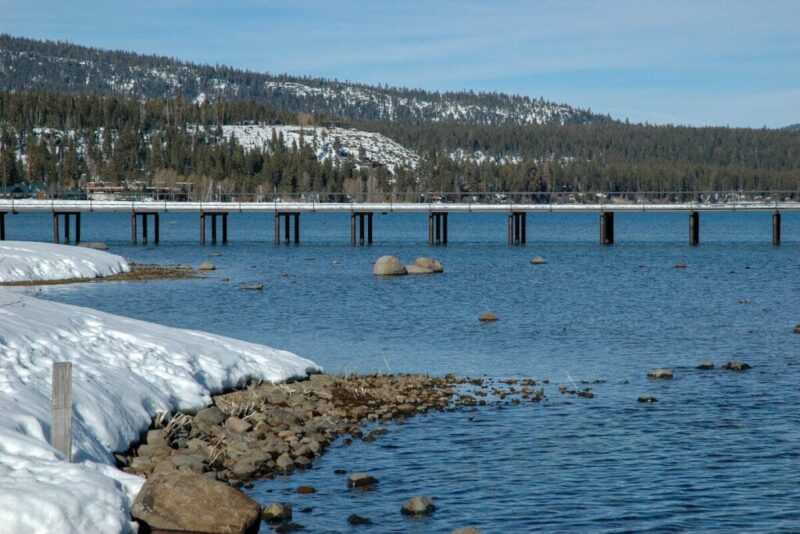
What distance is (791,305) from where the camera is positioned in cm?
5169

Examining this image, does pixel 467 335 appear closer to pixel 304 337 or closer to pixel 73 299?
pixel 304 337

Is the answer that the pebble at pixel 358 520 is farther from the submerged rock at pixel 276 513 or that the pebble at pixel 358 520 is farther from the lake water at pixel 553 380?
the submerged rock at pixel 276 513

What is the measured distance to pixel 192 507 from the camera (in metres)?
15.8

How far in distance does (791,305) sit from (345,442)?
35370 millimetres

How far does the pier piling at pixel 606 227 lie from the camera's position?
111 metres

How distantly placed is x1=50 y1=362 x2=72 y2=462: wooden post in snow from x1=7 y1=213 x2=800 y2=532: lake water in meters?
3.50

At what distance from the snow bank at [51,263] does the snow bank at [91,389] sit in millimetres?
28316

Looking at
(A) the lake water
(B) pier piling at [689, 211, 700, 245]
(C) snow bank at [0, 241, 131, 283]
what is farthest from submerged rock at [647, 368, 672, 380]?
(B) pier piling at [689, 211, 700, 245]

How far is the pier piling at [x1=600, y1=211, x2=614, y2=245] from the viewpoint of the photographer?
111 m

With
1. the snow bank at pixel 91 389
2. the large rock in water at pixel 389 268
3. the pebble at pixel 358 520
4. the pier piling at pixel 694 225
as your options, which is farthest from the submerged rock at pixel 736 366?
the pier piling at pixel 694 225

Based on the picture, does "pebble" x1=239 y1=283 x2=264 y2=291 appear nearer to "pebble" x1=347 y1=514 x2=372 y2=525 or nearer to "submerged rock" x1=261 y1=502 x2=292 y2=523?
"submerged rock" x1=261 y1=502 x2=292 y2=523

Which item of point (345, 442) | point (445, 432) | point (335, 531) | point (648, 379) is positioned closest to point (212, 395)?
Answer: point (345, 442)

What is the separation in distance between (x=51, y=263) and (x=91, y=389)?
135 ft

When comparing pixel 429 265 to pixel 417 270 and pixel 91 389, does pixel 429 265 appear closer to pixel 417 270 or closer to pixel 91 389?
pixel 417 270
